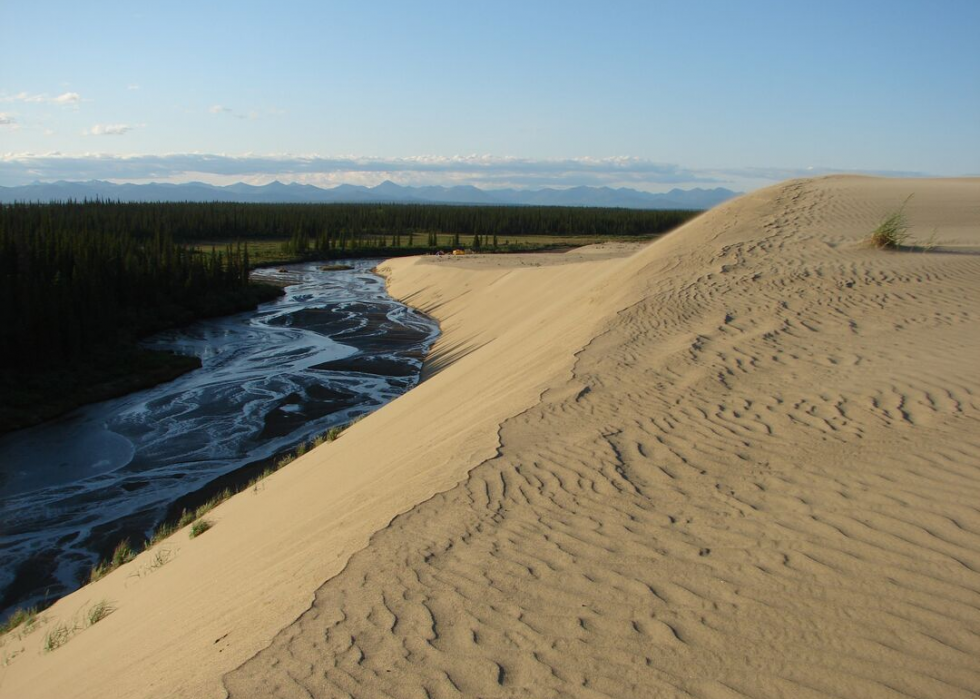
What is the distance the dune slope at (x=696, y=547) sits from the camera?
3174 millimetres

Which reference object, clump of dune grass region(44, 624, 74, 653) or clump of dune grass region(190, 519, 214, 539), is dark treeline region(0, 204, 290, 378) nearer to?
clump of dune grass region(190, 519, 214, 539)

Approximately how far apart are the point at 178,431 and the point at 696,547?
13.6 metres

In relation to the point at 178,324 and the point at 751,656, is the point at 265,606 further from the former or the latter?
the point at 178,324

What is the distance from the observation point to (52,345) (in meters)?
19.8

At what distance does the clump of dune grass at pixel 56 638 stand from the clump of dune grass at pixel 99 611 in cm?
16

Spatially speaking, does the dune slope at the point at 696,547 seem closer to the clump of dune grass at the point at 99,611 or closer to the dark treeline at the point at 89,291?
the clump of dune grass at the point at 99,611

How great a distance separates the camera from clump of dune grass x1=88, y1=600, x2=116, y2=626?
6.02 metres

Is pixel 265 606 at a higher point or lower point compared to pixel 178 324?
higher

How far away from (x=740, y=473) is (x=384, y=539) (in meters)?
2.35

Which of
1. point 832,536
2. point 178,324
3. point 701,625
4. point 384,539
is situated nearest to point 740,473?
point 832,536

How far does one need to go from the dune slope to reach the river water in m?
6.99

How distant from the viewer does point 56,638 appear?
5855 mm

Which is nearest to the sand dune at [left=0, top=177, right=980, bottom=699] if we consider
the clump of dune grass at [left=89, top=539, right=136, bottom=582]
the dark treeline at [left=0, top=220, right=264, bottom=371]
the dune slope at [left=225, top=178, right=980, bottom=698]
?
the dune slope at [left=225, top=178, right=980, bottom=698]

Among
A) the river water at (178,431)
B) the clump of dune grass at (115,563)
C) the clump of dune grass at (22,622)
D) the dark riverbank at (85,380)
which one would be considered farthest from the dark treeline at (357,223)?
the clump of dune grass at (22,622)
